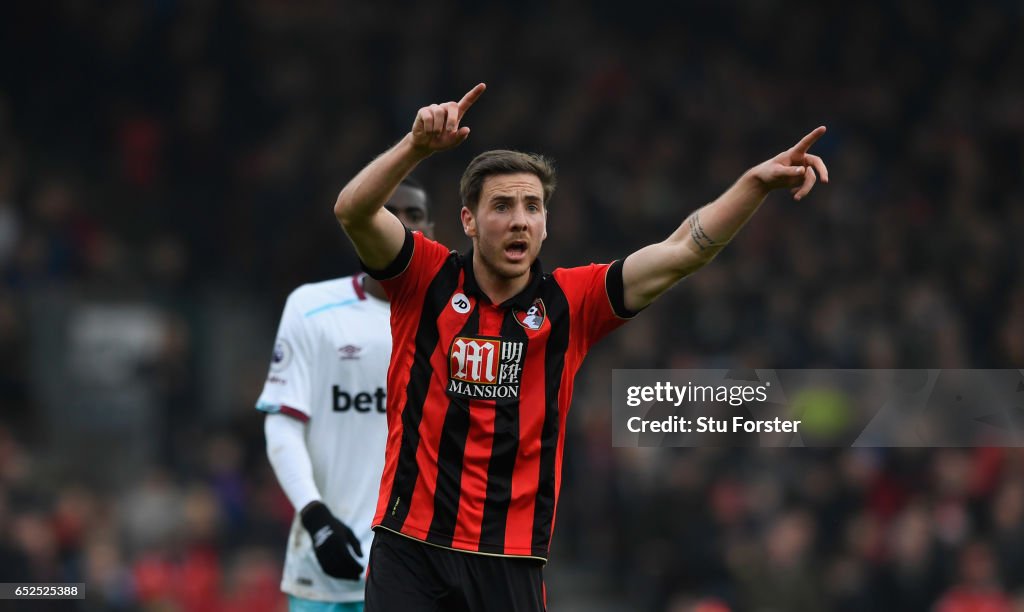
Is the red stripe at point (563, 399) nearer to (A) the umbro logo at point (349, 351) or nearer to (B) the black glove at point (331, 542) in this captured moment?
(B) the black glove at point (331, 542)

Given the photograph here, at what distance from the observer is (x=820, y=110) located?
49.9 ft

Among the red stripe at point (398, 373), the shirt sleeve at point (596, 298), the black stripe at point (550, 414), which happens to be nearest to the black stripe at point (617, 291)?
the shirt sleeve at point (596, 298)

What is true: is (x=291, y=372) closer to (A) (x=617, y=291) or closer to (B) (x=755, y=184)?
(A) (x=617, y=291)

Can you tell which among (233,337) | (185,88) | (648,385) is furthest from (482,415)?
(185,88)

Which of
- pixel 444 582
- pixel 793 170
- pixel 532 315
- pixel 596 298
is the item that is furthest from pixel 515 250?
pixel 444 582

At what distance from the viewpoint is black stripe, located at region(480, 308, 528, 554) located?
4.05m

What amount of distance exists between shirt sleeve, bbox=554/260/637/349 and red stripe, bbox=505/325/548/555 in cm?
22

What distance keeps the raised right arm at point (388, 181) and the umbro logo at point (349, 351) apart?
3.44 ft

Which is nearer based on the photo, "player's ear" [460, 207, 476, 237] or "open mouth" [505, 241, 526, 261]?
"open mouth" [505, 241, 526, 261]

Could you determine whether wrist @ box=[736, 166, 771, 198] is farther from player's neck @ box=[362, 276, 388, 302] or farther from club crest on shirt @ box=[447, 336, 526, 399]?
player's neck @ box=[362, 276, 388, 302]

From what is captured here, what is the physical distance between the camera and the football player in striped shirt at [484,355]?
4.04m

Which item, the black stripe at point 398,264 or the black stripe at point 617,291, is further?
the black stripe at point 617,291

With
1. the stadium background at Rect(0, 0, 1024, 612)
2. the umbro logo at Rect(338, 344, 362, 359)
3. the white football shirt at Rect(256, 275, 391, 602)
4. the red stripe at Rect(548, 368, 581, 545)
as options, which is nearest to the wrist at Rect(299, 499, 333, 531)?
the white football shirt at Rect(256, 275, 391, 602)

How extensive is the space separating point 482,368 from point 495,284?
29cm
